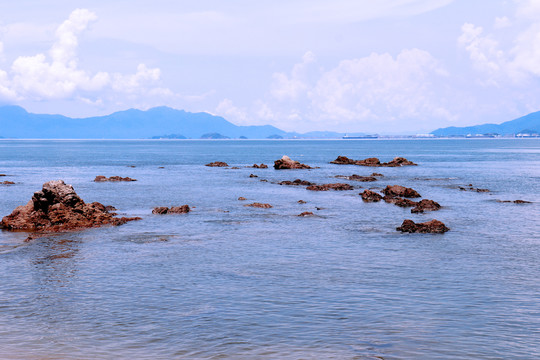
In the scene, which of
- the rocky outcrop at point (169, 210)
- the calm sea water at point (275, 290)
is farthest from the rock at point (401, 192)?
the rocky outcrop at point (169, 210)

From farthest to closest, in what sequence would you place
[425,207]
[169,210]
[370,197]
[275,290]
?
[370,197] < [425,207] < [169,210] < [275,290]

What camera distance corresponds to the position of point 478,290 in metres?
21.8

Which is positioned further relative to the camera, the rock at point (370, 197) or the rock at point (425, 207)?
the rock at point (370, 197)

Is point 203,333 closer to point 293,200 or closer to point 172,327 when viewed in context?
point 172,327

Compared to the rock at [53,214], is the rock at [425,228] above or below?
below

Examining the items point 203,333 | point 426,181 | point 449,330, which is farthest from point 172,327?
point 426,181

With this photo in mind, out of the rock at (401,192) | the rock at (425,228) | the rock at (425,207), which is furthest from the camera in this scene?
the rock at (401,192)

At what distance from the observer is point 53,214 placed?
1510 inches

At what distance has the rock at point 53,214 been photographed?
37.8 metres

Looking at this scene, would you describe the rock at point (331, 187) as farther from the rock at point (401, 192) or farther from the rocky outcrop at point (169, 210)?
the rocky outcrop at point (169, 210)

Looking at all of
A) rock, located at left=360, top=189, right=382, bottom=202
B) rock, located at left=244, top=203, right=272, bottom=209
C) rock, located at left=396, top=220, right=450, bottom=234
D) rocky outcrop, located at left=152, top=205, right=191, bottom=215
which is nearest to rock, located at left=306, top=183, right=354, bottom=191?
rock, located at left=360, top=189, right=382, bottom=202

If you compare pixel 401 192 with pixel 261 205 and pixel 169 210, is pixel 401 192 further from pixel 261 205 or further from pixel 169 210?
pixel 169 210

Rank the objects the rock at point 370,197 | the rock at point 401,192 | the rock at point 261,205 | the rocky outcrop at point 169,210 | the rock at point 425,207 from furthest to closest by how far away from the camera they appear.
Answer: the rock at point 401,192, the rock at point 370,197, the rock at point 261,205, the rock at point 425,207, the rocky outcrop at point 169,210

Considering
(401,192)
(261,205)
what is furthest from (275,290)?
(401,192)
